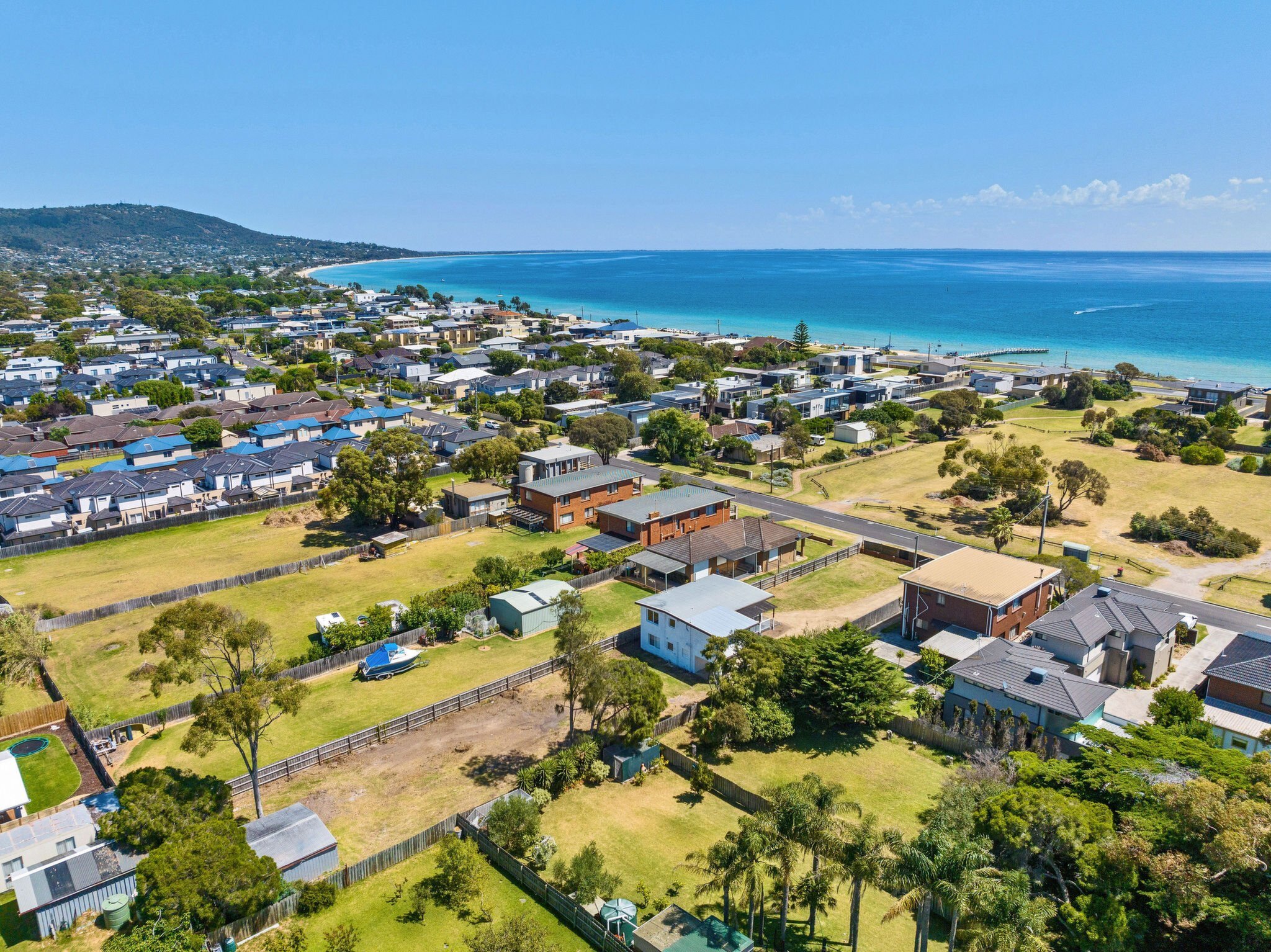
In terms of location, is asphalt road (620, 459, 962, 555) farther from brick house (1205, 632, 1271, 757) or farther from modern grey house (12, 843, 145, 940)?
modern grey house (12, 843, 145, 940)

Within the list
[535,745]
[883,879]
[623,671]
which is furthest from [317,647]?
[883,879]

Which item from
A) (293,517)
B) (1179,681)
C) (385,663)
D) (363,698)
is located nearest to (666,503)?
(385,663)

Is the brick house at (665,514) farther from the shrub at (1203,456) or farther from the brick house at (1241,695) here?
the shrub at (1203,456)

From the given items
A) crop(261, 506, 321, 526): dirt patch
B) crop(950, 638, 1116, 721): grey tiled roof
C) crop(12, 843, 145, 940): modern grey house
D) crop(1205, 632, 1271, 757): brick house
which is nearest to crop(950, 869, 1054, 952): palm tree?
crop(950, 638, 1116, 721): grey tiled roof

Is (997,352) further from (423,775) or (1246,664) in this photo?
(423,775)

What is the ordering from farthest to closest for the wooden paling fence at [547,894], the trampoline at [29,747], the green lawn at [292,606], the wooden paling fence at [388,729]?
the green lawn at [292,606]
the trampoline at [29,747]
the wooden paling fence at [388,729]
the wooden paling fence at [547,894]

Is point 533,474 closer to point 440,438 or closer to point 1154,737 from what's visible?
point 440,438

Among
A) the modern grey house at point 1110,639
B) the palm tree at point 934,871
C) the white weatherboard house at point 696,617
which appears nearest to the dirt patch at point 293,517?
the white weatherboard house at point 696,617
